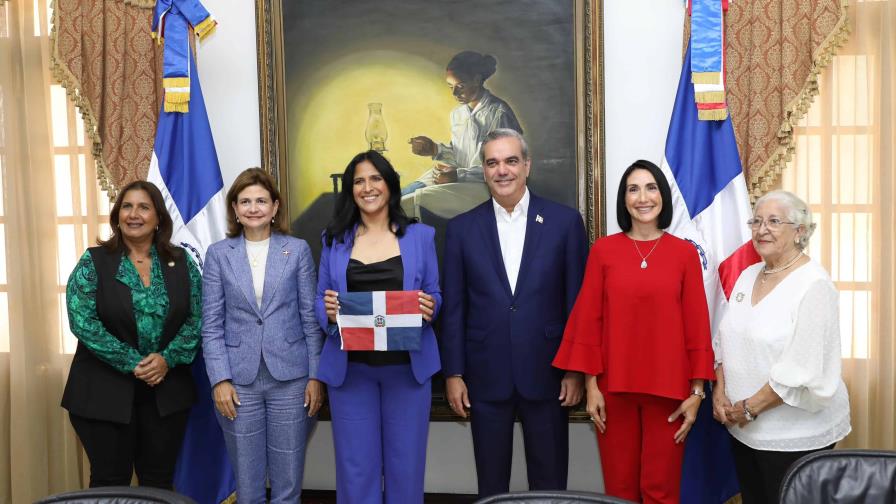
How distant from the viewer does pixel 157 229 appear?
285cm

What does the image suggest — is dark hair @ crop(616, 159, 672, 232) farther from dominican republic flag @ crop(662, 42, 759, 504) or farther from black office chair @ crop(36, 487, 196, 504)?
black office chair @ crop(36, 487, 196, 504)

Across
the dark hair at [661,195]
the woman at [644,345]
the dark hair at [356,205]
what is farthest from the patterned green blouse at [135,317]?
the dark hair at [661,195]

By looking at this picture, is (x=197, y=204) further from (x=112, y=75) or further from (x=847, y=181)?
(x=847, y=181)

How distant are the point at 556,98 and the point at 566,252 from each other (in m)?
1.03

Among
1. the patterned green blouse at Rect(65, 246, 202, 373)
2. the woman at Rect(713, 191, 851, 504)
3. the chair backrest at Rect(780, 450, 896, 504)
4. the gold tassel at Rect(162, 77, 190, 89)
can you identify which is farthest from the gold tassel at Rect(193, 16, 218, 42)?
the chair backrest at Rect(780, 450, 896, 504)

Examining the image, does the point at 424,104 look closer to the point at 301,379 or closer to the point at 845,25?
the point at 301,379

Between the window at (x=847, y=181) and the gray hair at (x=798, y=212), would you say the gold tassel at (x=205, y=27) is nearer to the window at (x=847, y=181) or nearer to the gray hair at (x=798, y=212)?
the gray hair at (x=798, y=212)

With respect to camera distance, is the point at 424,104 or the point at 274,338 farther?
the point at 424,104

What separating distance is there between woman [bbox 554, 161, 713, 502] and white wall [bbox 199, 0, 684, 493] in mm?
919

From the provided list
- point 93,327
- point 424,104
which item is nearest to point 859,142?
point 424,104

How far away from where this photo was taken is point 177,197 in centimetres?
336

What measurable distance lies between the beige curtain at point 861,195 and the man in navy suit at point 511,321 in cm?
137

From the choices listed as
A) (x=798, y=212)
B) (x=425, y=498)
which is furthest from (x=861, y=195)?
(x=425, y=498)

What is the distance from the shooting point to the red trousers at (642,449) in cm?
240
